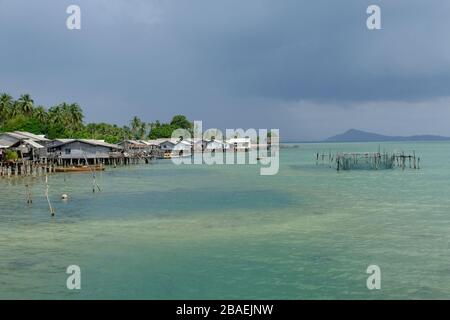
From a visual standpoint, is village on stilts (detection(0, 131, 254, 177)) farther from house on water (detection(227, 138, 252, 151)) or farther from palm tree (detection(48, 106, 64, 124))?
house on water (detection(227, 138, 252, 151))

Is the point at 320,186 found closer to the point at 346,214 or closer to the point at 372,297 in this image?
the point at 346,214

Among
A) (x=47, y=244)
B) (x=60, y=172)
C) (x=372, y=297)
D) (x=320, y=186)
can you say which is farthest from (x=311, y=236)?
(x=60, y=172)

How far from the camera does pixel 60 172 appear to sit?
4941cm

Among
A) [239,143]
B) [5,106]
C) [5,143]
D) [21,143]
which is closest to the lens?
[5,143]

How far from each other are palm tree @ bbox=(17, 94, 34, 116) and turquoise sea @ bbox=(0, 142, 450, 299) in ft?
138

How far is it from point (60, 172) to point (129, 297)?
134 feet

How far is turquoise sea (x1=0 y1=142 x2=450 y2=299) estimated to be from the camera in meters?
12.2

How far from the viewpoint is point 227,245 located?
16.4 metres

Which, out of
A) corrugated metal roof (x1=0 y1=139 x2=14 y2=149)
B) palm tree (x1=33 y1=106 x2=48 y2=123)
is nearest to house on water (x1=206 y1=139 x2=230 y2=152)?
palm tree (x1=33 y1=106 x2=48 y2=123)

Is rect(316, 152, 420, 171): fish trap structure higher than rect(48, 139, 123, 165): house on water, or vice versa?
rect(48, 139, 123, 165): house on water

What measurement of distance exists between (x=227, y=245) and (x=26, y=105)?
60112mm

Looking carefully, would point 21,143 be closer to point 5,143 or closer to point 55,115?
point 5,143

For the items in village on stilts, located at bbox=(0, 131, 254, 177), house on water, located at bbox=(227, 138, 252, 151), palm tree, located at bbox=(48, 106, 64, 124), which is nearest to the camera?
village on stilts, located at bbox=(0, 131, 254, 177)

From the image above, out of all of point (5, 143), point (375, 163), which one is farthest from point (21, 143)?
point (375, 163)
